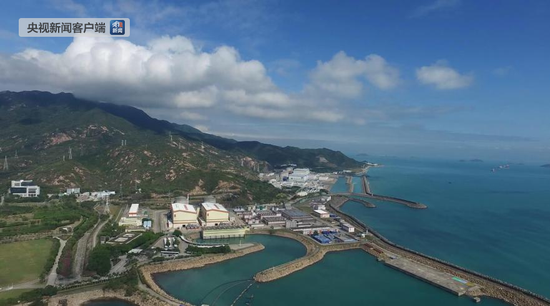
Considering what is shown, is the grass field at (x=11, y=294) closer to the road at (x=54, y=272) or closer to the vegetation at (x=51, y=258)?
the road at (x=54, y=272)

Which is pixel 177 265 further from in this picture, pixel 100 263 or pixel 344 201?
pixel 344 201

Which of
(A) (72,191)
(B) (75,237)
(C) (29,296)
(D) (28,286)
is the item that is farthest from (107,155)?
(C) (29,296)

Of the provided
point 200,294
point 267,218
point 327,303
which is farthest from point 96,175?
point 327,303

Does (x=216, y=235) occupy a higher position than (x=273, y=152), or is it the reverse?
(x=273, y=152)

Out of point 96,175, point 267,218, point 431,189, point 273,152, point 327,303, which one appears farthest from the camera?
point 273,152

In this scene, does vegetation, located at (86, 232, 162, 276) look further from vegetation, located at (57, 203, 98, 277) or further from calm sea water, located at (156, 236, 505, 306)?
calm sea water, located at (156, 236, 505, 306)

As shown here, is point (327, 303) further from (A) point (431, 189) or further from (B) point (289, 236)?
(A) point (431, 189)

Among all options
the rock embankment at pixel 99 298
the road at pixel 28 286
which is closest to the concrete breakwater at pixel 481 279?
the rock embankment at pixel 99 298

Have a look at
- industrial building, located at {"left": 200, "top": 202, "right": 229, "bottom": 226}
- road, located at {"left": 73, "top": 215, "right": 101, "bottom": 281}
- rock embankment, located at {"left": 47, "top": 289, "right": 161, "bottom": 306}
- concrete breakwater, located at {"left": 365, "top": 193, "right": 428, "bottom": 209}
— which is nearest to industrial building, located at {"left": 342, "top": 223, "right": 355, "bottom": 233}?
industrial building, located at {"left": 200, "top": 202, "right": 229, "bottom": 226}
